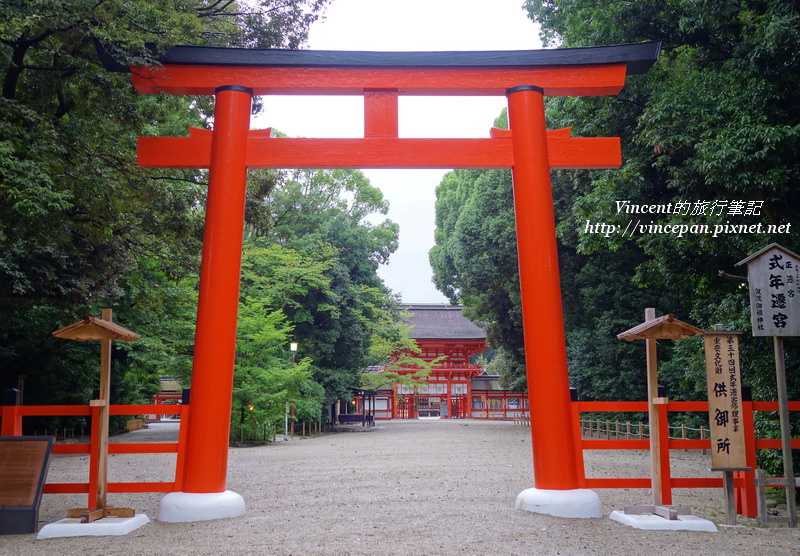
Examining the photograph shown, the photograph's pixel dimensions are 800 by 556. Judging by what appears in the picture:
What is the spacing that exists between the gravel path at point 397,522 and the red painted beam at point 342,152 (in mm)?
3510

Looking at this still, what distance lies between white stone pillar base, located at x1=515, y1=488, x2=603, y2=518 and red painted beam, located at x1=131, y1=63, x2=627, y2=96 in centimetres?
420

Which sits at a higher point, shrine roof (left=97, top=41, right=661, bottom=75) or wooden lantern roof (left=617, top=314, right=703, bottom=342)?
shrine roof (left=97, top=41, right=661, bottom=75)

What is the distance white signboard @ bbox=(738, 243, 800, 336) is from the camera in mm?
6301

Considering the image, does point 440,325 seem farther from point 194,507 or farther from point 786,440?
point 194,507

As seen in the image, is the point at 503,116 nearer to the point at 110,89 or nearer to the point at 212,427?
the point at 110,89

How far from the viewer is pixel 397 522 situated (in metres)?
5.99

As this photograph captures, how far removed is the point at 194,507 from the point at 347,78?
4.52m

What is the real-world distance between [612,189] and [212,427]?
304 inches

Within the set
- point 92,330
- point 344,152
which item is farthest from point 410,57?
point 92,330

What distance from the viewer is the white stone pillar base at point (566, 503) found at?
6.16m

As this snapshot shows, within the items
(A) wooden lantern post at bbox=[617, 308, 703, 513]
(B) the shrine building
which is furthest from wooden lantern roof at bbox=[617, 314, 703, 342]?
(B) the shrine building

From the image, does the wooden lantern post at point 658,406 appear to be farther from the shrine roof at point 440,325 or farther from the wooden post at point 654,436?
the shrine roof at point 440,325

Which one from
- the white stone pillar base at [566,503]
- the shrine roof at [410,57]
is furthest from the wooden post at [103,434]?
the white stone pillar base at [566,503]

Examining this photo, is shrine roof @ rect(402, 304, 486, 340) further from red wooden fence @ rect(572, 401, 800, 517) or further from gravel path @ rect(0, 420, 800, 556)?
red wooden fence @ rect(572, 401, 800, 517)
